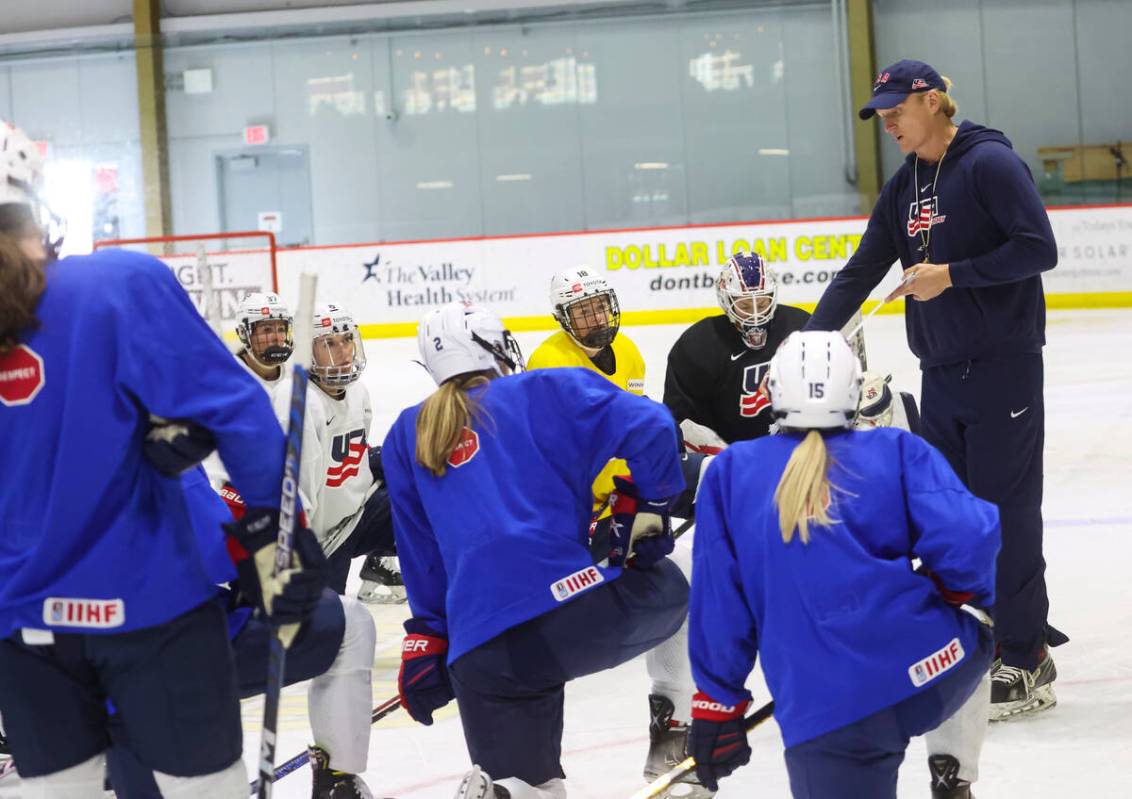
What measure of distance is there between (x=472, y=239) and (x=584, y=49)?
3709 mm

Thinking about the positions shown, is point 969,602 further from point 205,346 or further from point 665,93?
point 665,93

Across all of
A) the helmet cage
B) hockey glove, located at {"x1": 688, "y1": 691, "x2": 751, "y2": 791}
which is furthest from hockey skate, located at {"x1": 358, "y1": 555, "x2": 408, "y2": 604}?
hockey glove, located at {"x1": 688, "y1": 691, "x2": 751, "y2": 791}

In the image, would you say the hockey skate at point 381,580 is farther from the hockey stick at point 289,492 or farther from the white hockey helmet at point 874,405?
the hockey stick at point 289,492

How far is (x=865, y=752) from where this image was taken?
2.04 metres

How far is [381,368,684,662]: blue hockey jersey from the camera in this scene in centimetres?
241

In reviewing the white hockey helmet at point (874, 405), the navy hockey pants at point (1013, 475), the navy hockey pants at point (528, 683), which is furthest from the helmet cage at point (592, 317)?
the navy hockey pants at point (528, 683)

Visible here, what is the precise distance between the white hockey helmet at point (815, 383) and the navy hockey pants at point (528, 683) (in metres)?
0.56

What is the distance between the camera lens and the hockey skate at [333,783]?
8.89 ft

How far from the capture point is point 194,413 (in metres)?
1.72

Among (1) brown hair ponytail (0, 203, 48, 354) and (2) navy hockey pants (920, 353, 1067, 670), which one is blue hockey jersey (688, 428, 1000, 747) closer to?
(1) brown hair ponytail (0, 203, 48, 354)

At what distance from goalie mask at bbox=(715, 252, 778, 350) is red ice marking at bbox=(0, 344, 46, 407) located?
8.38 ft

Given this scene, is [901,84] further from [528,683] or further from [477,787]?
[477,787]

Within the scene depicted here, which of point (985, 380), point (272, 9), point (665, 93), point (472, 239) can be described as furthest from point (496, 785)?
point (272, 9)

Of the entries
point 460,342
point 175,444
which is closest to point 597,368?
point 460,342
